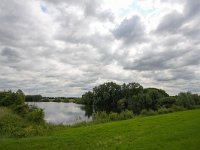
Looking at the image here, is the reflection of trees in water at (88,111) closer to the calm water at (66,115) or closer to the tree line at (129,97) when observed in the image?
the calm water at (66,115)

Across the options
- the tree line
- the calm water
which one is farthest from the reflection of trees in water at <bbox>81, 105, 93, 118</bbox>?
the tree line

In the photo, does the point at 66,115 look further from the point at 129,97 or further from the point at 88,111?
the point at 129,97

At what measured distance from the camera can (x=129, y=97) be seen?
92.0 metres

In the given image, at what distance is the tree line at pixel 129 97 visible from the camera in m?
73.4

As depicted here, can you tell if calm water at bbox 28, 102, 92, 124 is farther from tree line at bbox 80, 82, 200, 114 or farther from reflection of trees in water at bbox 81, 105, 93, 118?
tree line at bbox 80, 82, 200, 114

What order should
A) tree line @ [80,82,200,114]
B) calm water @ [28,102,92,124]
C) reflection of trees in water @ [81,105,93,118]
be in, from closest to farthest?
calm water @ [28,102,92,124] → reflection of trees in water @ [81,105,93,118] → tree line @ [80,82,200,114]

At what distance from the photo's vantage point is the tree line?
7338 cm

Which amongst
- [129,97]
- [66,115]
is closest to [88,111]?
[66,115]

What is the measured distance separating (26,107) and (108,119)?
16.8 metres

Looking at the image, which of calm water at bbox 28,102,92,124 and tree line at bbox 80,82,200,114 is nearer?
calm water at bbox 28,102,92,124

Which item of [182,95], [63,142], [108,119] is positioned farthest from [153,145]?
[182,95]

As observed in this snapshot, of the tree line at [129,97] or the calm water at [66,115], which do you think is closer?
the calm water at [66,115]

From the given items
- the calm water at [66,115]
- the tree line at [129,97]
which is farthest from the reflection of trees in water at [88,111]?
the tree line at [129,97]

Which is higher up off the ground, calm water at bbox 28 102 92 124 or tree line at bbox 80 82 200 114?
tree line at bbox 80 82 200 114
